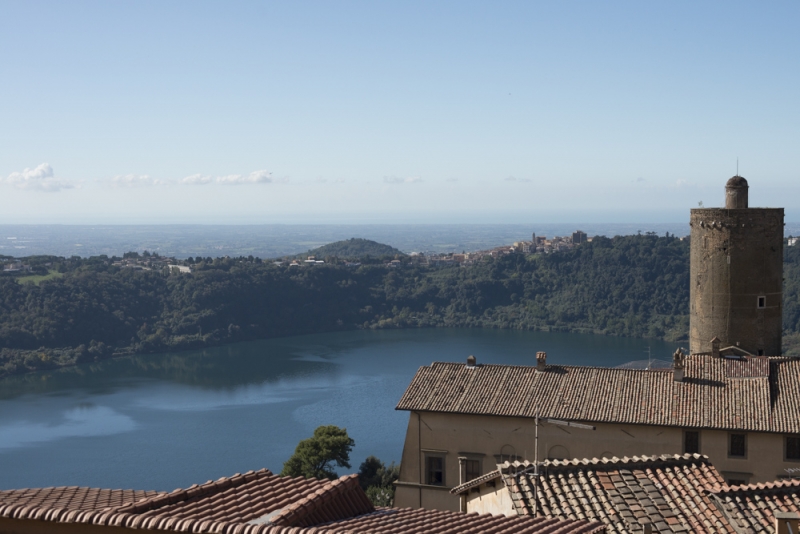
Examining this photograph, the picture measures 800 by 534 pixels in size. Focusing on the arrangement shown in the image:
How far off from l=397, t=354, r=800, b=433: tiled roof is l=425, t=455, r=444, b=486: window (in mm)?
849

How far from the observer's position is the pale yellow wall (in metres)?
7.61

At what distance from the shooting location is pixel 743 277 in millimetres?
17609

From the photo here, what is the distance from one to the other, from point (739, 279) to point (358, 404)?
1184 inches

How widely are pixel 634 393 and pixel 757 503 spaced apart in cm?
795

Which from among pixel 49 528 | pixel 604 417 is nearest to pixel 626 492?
pixel 49 528

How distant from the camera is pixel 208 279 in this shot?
276 ft

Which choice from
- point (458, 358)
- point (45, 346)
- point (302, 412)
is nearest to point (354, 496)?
point (302, 412)

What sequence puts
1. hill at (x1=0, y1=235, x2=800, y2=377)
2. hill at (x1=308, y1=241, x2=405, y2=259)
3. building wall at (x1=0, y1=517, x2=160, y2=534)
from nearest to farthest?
building wall at (x1=0, y1=517, x2=160, y2=534), hill at (x1=0, y1=235, x2=800, y2=377), hill at (x1=308, y1=241, x2=405, y2=259)

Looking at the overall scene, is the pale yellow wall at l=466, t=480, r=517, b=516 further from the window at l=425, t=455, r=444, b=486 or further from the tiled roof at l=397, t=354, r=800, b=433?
the window at l=425, t=455, r=444, b=486

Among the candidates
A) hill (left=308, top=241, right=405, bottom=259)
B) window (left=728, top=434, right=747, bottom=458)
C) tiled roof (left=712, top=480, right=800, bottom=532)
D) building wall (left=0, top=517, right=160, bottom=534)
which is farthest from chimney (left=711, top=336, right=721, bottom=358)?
hill (left=308, top=241, right=405, bottom=259)

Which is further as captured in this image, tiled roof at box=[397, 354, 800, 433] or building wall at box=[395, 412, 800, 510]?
tiled roof at box=[397, 354, 800, 433]

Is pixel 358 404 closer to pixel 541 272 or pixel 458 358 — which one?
pixel 458 358

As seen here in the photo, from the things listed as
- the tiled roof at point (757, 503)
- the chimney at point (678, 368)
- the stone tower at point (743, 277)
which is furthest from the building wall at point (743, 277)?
the tiled roof at point (757, 503)

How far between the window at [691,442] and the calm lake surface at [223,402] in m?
19.9
